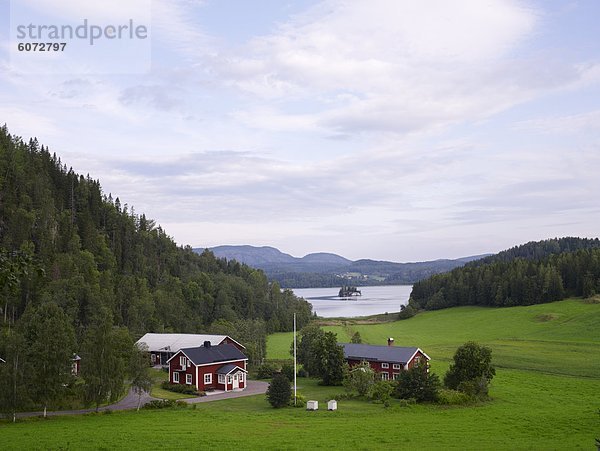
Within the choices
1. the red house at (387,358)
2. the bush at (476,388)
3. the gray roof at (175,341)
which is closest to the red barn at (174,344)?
the gray roof at (175,341)

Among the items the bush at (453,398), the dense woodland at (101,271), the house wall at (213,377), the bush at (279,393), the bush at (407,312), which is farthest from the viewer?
the bush at (407,312)

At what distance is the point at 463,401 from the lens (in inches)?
1551

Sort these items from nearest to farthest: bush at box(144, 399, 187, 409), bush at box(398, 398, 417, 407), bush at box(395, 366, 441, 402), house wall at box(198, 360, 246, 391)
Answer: bush at box(144, 399, 187, 409)
bush at box(398, 398, 417, 407)
bush at box(395, 366, 441, 402)
house wall at box(198, 360, 246, 391)

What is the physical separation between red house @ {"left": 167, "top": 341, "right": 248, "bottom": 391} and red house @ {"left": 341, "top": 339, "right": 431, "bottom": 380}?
443 inches

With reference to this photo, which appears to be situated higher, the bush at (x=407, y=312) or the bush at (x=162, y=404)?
the bush at (x=407, y=312)

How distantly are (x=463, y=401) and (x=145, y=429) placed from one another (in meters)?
22.4

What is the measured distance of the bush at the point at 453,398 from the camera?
39.2 meters

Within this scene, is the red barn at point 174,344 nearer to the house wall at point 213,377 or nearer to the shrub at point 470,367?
the house wall at point 213,377

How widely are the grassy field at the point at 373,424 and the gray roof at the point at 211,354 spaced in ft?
23.8

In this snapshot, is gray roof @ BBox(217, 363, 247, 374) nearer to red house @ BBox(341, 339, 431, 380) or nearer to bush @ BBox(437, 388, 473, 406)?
red house @ BBox(341, 339, 431, 380)

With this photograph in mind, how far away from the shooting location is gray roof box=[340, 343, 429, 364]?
175 ft

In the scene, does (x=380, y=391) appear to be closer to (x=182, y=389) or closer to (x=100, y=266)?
(x=182, y=389)

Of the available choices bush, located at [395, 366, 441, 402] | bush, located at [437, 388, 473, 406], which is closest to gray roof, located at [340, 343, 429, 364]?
bush, located at [395, 366, 441, 402]

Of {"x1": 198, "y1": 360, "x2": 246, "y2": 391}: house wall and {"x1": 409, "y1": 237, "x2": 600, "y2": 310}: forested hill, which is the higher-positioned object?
{"x1": 409, "y1": 237, "x2": 600, "y2": 310}: forested hill
